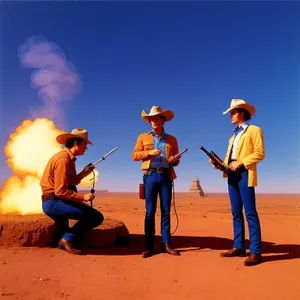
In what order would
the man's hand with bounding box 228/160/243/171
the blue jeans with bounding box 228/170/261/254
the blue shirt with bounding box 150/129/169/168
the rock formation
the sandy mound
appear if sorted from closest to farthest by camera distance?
the blue jeans with bounding box 228/170/261/254
the man's hand with bounding box 228/160/243/171
the sandy mound
the blue shirt with bounding box 150/129/169/168
the rock formation

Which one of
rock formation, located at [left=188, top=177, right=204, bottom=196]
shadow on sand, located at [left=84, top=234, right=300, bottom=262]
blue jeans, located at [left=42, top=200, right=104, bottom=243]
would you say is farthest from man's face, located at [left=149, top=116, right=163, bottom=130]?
rock formation, located at [left=188, top=177, right=204, bottom=196]

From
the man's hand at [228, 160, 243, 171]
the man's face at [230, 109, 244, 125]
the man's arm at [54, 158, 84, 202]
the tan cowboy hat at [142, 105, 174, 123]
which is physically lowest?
the man's arm at [54, 158, 84, 202]

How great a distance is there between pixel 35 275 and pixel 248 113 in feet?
14.9

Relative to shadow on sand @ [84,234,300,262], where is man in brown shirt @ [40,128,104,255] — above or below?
above

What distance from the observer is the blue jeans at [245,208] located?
5.49 metres

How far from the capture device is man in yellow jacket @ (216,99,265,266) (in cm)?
554

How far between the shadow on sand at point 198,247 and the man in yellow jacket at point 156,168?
0.49m

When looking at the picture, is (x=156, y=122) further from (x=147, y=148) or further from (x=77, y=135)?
(x=77, y=135)

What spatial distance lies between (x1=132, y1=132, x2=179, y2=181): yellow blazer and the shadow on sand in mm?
1696

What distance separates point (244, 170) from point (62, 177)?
3.24 meters

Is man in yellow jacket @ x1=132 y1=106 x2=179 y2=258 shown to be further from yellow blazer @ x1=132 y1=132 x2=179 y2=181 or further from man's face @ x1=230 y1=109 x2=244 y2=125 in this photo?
man's face @ x1=230 y1=109 x2=244 y2=125

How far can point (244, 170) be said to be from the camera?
5.78 meters

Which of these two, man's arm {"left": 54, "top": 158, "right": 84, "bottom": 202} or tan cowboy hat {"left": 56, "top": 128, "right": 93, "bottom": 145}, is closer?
man's arm {"left": 54, "top": 158, "right": 84, "bottom": 202}

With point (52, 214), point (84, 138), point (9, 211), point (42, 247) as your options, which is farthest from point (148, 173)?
point (9, 211)
